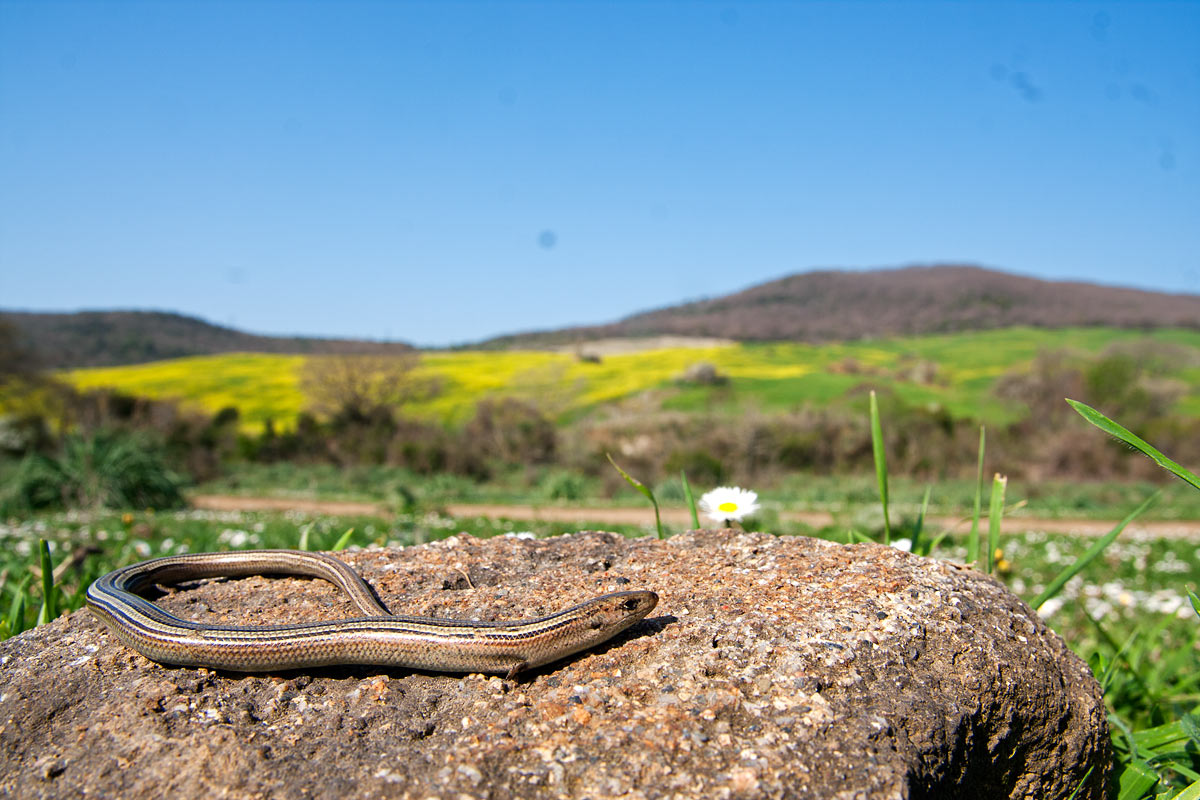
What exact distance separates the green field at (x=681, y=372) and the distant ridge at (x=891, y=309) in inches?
229

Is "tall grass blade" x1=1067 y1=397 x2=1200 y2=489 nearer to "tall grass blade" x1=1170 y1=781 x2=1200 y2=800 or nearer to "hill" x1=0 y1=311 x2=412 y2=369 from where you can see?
"tall grass blade" x1=1170 y1=781 x2=1200 y2=800

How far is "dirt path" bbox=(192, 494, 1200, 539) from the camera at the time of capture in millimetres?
19266

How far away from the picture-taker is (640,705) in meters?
2.40

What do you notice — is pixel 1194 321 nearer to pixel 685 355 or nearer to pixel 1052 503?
pixel 685 355

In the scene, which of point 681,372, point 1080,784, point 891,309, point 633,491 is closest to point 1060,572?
point 1080,784

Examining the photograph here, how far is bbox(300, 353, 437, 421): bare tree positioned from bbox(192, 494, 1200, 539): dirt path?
17294 millimetres

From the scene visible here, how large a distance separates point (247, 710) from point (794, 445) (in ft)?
103

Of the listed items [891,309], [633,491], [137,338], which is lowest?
[633,491]

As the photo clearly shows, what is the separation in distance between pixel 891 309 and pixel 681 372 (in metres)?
47.2

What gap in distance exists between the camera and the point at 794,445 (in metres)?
32.4

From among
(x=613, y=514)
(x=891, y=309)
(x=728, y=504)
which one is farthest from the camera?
(x=891, y=309)

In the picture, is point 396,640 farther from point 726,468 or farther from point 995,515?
point 726,468

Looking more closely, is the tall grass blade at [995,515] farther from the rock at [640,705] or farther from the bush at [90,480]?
the bush at [90,480]

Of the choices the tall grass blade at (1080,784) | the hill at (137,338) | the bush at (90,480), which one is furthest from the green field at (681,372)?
the tall grass blade at (1080,784)
